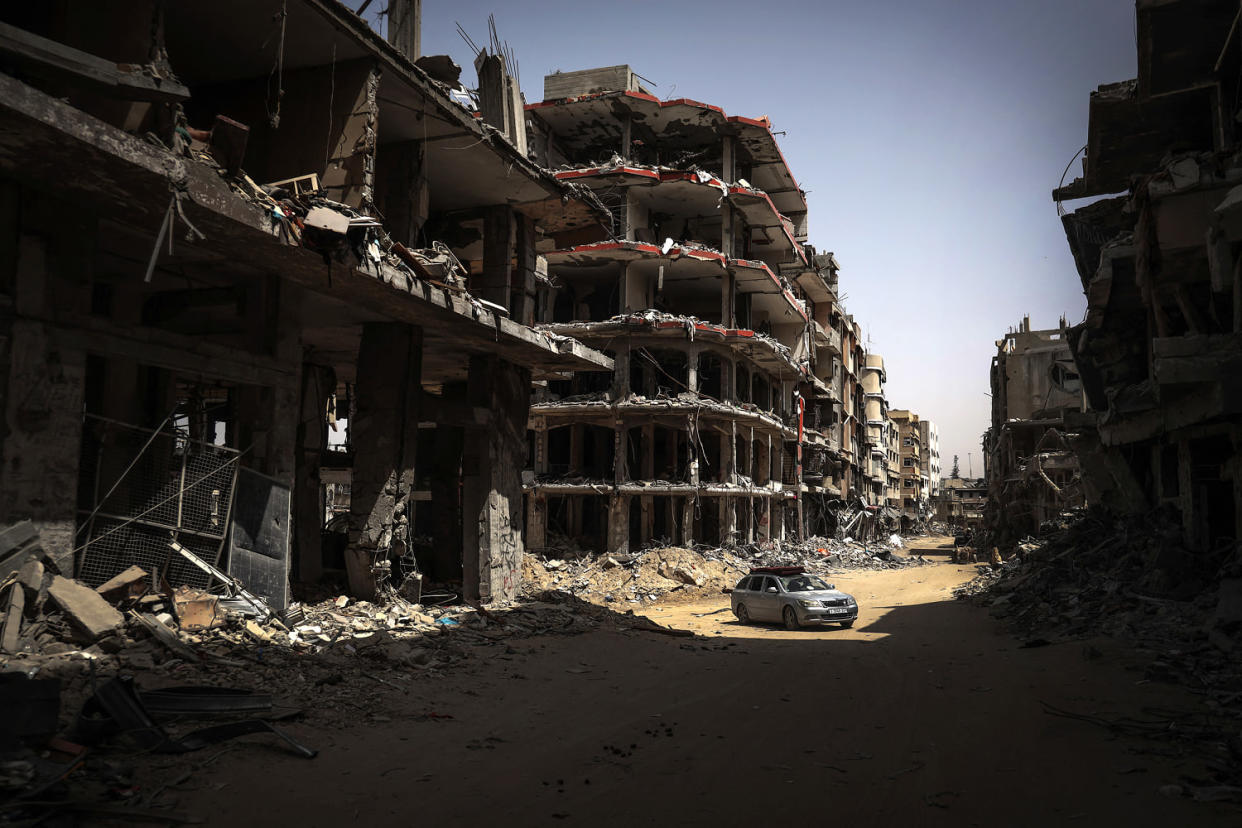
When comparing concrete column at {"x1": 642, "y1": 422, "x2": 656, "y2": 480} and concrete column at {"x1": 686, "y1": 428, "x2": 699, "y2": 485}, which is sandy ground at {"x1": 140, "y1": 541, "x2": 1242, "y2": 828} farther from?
concrete column at {"x1": 642, "y1": 422, "x2": 656, "y2": 480}

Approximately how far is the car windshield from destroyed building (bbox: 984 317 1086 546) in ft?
62.9

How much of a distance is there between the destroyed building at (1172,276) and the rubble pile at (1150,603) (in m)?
0.66

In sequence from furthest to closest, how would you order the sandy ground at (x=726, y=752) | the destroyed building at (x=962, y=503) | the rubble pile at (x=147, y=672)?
the destroyed building at (x=962, y=503) → the sandy ground at (x=726, y=752) → the rubble pile at (x=147, y=672)

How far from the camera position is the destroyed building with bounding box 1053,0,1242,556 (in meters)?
11.3

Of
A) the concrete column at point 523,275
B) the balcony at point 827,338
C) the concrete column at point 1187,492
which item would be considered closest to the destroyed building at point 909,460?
the balcony at point 827,338

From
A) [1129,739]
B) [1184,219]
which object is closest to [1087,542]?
[1184,219]

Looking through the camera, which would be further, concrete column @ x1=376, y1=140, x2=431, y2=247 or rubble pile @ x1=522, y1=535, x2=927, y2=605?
rubble pile @ x1=522, y1=535, x2=927, y2=605

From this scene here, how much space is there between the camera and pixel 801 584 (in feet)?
66.1

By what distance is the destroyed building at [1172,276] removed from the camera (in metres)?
11.3

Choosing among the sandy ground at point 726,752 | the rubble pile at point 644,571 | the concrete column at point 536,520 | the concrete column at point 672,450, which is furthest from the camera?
the concrete column at point 672,450

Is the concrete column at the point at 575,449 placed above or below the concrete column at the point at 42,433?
above

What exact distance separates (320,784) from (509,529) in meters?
11.0

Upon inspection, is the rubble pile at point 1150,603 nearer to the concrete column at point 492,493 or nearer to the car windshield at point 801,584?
the car windshield at point 801,584

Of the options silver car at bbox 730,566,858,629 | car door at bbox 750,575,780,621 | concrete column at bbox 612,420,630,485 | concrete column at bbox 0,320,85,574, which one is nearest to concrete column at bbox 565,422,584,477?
concrete column at bbox 612,420,630,485
